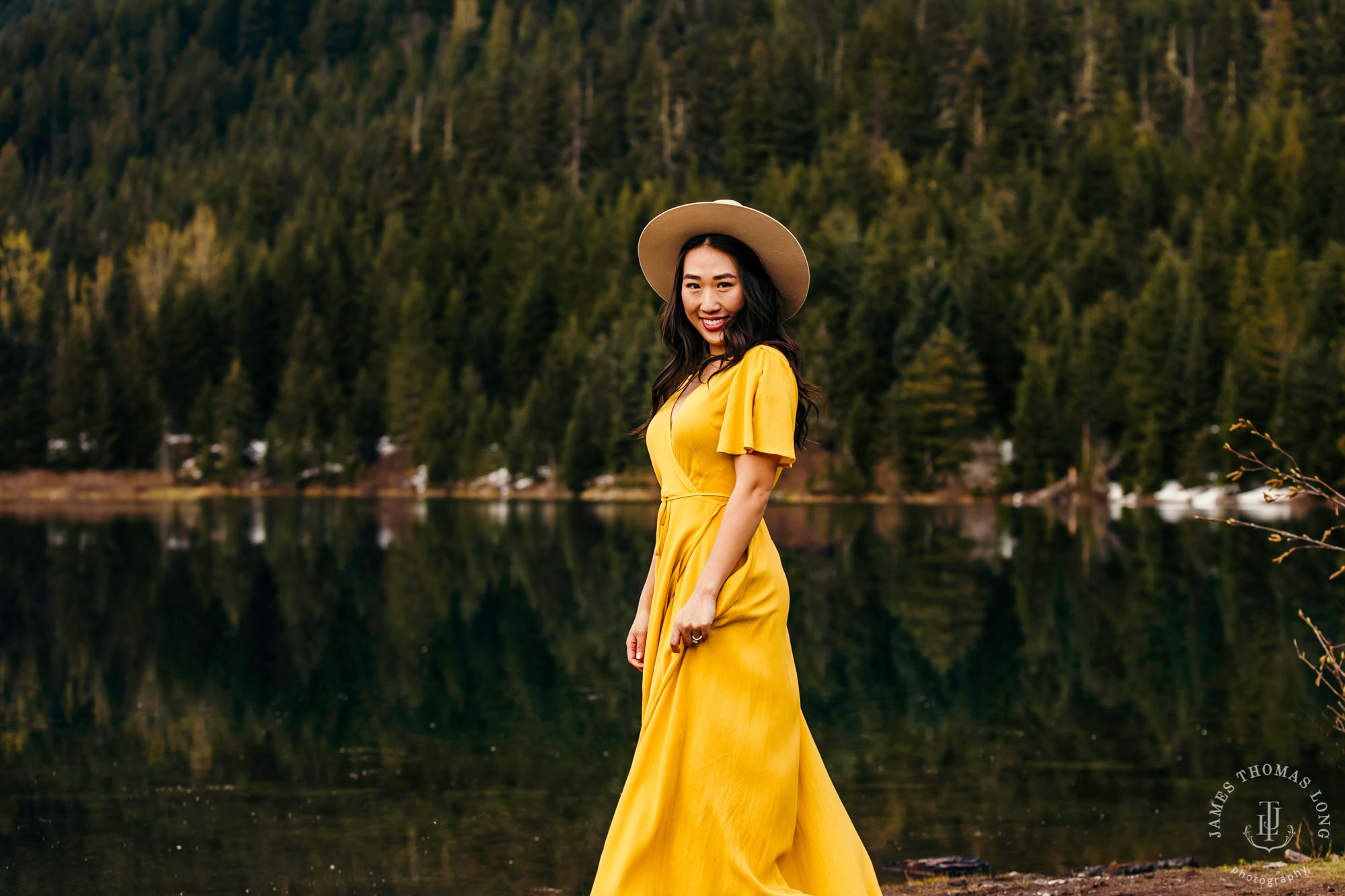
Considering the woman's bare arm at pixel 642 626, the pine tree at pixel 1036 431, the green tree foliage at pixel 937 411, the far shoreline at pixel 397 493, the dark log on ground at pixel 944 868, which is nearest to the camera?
the woman's bare arm at pixel 642 626

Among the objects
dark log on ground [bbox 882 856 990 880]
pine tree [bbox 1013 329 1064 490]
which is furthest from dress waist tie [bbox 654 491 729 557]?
pine tree [bbox 1013 329 1064 490]

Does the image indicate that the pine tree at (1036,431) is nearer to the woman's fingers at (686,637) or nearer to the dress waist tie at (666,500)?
the dress waist tie at (666,500)

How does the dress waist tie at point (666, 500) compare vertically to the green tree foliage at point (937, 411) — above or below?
below

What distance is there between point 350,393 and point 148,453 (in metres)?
15.2

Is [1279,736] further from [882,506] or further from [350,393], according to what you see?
[350,393]

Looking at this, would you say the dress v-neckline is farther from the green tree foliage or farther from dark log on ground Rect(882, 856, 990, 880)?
the green tree foliage

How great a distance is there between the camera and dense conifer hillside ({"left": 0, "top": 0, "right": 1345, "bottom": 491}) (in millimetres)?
72062

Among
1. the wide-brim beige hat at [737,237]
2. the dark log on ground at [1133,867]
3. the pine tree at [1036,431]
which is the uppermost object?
the pine tree at [1036,431]

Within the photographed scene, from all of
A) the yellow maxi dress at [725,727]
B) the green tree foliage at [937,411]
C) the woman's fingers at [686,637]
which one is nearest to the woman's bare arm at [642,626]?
the yellow maxi dress at [725,727]

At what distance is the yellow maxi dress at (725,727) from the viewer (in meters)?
4.12

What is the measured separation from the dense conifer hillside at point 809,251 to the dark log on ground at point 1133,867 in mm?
59518

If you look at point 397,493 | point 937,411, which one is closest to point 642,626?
point 937,411

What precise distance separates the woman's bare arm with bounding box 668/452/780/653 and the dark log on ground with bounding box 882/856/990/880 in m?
3.93

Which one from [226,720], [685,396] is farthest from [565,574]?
[685,396]
